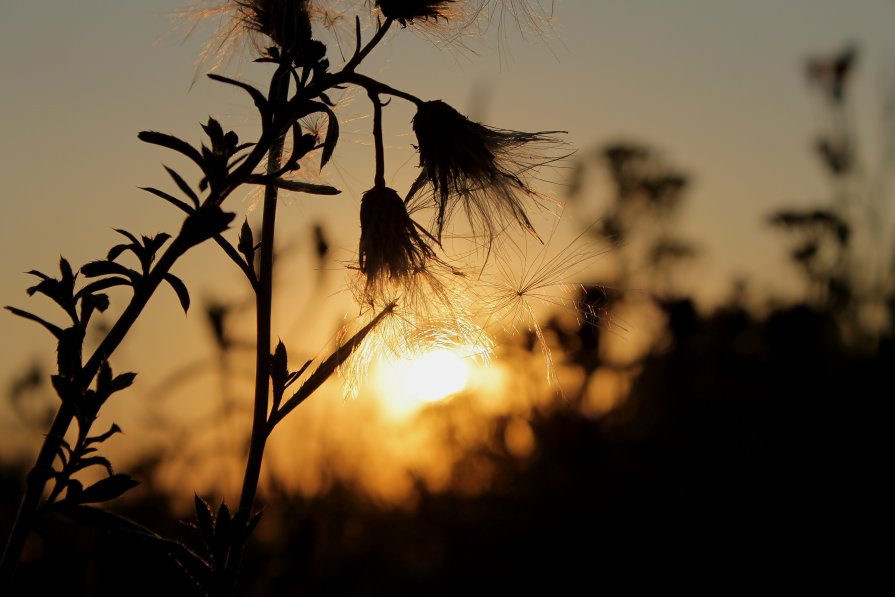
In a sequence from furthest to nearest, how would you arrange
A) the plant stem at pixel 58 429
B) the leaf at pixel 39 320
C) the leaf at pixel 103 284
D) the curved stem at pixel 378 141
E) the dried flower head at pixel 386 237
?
the dried flower head at pixel 386 237 < the curved stem at pixel 378 141 < the leaf at pixel 103 284 < the leaf at pixel 39 320 < the plant stem at pixel 58 429

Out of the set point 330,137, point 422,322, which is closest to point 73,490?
point 330,137

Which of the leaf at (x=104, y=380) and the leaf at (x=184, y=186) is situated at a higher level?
the leaf at (x=184, y=186)

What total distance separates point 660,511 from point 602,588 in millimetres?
497

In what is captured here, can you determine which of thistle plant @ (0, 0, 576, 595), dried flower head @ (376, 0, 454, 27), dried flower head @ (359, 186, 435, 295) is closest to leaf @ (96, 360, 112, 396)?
thistle plant @ (0, 0, 576, 595)

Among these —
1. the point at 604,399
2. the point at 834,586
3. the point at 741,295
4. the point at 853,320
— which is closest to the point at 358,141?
the point at 604,399

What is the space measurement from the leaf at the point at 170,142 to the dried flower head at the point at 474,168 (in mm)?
401

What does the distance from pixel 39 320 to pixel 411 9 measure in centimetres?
72

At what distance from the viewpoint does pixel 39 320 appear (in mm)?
1271

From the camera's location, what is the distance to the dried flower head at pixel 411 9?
1533 mm

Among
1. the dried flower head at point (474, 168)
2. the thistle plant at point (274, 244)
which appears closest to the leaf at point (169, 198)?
the thistle plant at point (274, 244)

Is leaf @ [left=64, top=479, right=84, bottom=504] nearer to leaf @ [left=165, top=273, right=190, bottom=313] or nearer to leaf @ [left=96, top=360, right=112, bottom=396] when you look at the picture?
leaf @ [left=96, top=360, right=112, bottom=396]

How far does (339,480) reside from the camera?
5129mm

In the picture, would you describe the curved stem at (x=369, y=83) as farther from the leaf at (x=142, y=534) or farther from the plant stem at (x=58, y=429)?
the leaf at (x=142, y=534)

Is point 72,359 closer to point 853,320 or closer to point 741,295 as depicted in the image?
point 741,295
